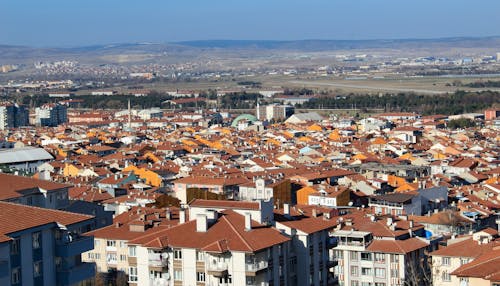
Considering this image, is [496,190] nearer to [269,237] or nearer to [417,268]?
[417,268]

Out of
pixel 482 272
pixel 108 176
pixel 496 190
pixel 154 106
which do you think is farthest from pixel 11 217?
→ pixel 154 106

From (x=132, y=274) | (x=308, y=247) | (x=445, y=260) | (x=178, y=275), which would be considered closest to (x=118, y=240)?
(x=132, y=274)

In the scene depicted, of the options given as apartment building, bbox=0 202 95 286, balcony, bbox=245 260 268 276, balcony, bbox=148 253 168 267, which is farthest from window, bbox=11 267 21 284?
balcony, bbox=148 253 168 267

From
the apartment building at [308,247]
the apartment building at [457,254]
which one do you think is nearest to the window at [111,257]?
the apartment building at [308,247]

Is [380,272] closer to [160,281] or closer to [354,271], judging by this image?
[354,271]

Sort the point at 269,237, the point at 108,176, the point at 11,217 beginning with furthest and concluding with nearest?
the point at 108,176 < the point at 269,237 < the point at 11,217
